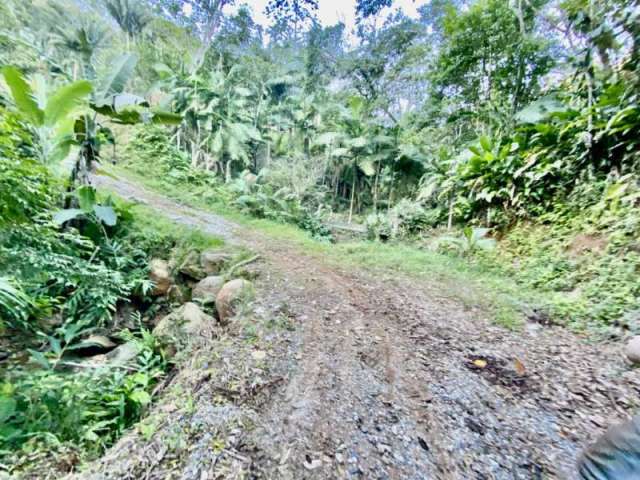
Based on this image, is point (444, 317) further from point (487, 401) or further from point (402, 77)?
point (402, 77)

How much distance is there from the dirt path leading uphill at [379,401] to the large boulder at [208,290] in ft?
2.24

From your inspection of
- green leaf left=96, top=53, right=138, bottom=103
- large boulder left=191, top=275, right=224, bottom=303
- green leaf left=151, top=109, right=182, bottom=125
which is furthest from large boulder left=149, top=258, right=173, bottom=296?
green leaf left=96, top=53, right=138, bottom=103

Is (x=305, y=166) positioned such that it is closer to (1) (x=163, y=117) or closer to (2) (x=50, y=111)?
(1) (x=163, y=117)

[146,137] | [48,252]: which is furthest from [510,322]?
[146,137]

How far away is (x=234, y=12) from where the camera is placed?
14.2m

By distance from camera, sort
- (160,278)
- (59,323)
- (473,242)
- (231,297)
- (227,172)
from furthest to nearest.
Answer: (227,172)
(473,242)
(160,278)
(59,323)
(231,297)

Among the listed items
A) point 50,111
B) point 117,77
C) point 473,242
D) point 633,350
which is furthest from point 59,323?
point 473,242

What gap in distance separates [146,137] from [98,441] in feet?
41.3

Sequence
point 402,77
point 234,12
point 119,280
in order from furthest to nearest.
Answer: point 234,12 → point 402,77 → point 119,280

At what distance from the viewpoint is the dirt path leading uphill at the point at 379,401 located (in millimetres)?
1390

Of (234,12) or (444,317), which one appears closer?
(444,317)

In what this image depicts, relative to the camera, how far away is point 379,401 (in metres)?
1.80

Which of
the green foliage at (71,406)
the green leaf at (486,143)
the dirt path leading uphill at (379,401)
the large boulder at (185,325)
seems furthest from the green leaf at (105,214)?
the green leaf at (486,143)

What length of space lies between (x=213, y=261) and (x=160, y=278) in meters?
0.70
